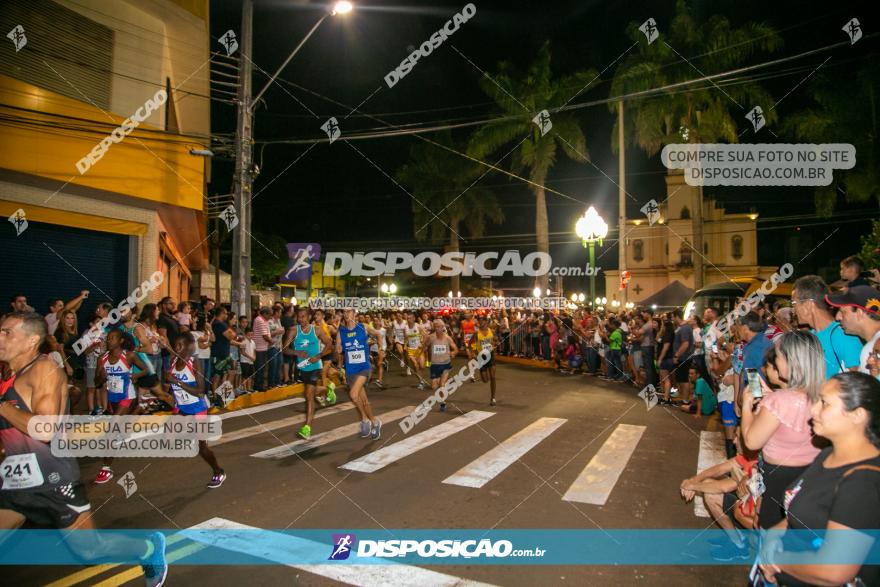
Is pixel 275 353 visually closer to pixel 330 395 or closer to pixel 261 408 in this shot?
pixel 261 408

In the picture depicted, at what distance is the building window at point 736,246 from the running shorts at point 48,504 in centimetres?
6187

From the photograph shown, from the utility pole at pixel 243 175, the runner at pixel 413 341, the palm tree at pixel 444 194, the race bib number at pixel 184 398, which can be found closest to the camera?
the race bib number at pixel 184 398

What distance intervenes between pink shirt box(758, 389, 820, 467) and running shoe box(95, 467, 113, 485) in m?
6.99

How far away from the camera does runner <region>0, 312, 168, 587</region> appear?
11.2 ft

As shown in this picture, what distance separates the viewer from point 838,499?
83.9 inches

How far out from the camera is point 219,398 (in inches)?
444

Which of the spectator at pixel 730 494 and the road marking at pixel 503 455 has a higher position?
the spectator at pixel 730 494

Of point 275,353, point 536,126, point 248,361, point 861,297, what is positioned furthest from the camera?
point 536,126

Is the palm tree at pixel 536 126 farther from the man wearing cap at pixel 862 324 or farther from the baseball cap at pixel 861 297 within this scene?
the man wearing cap at pixel 862 324

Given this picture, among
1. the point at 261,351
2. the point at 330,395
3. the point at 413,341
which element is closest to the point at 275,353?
the point at 261,351

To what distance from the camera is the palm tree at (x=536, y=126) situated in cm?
2559

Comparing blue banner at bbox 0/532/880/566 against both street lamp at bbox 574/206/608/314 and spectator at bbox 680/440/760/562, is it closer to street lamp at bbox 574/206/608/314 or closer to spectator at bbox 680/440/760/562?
spectator at bbox 680/440/760/562

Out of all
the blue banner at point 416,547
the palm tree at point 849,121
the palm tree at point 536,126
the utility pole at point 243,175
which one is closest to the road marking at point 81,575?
the blue banner at point 416,547

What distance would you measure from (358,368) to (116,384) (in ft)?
11.4
